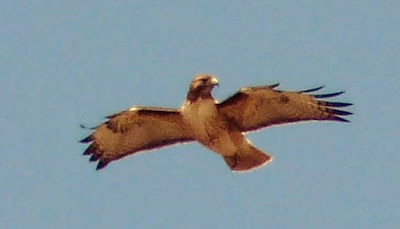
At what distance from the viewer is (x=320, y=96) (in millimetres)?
18234

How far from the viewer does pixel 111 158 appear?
19.2 m

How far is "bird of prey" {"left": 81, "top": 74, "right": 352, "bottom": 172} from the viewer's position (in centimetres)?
1788

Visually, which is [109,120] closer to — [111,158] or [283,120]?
[111,158]

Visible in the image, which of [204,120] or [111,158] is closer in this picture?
[204,120]

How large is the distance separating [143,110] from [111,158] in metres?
1.09

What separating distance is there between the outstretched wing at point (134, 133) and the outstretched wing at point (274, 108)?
2.05ft

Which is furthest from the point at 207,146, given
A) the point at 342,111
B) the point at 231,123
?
the point at 342,111

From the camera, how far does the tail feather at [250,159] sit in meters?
18.2

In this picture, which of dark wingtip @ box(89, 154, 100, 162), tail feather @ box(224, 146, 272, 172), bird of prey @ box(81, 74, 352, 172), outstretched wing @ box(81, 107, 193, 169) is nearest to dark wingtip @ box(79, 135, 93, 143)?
outstretched wing @ box(81, 107, 193, 169)

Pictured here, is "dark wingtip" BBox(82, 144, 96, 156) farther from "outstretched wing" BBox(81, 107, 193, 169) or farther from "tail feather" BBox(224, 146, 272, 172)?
"tail feather" BBox(224, 146, 272, 172)

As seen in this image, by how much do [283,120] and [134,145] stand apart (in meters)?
1.85

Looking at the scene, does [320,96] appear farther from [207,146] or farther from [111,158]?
[111,158]

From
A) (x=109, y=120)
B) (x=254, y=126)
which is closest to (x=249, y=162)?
(x=254, y=126)

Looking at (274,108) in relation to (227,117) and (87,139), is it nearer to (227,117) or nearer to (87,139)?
(227,117)
